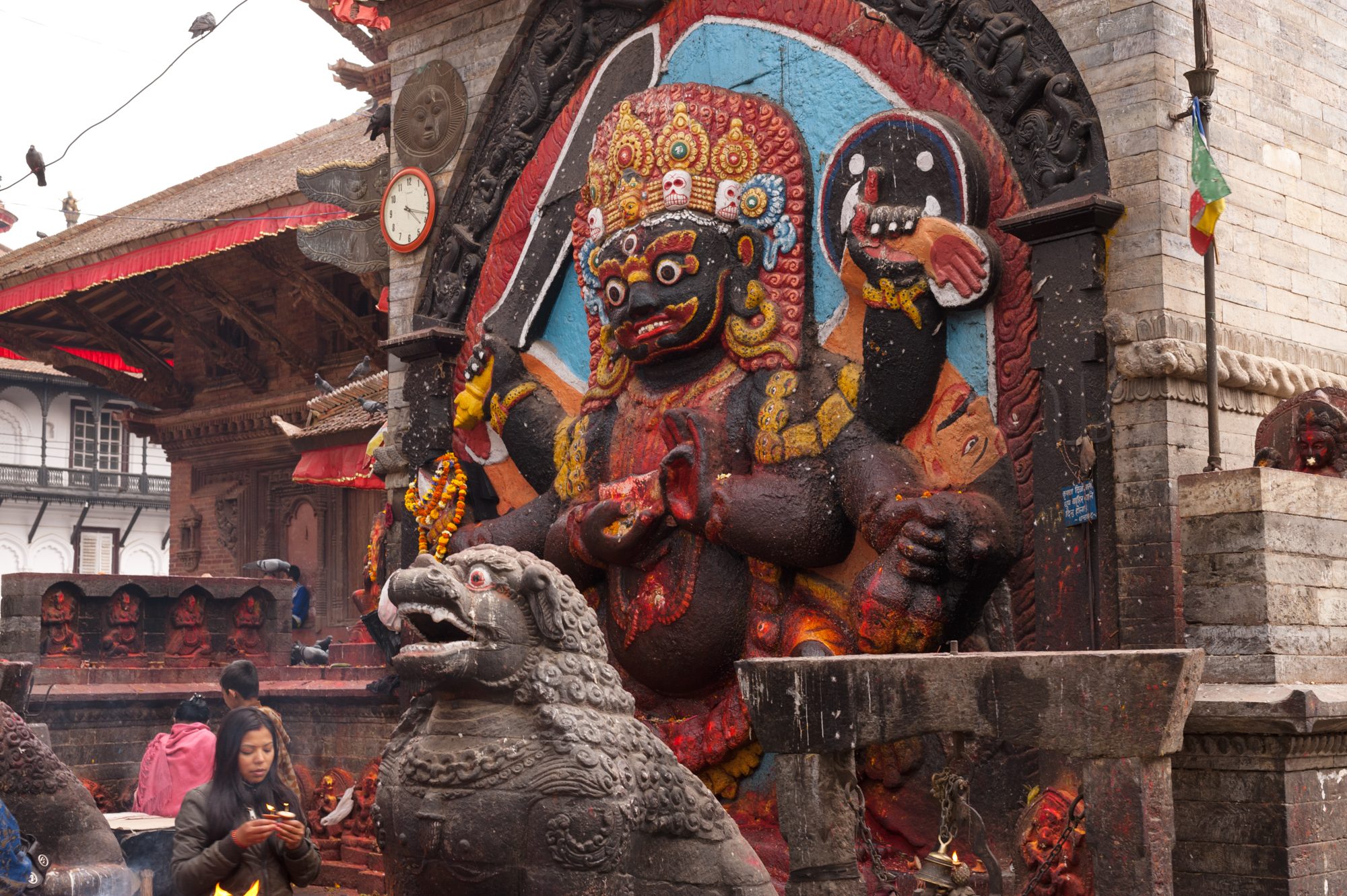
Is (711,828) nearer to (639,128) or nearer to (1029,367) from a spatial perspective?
(1029,367)

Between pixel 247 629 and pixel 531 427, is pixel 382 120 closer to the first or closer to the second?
pixel 531 427

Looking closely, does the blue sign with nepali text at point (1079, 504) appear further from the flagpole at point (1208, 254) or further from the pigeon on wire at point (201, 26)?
the pigeon on wire at point (201, 26)

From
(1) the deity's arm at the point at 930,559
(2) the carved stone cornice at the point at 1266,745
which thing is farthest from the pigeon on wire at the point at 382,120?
(2) the carved stone cornice at the point at 1266,745

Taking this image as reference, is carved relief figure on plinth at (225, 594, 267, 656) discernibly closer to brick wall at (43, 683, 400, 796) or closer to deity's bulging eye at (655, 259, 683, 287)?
brick wall at (43, 683, 400, 796)

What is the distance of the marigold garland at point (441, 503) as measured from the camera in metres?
10.8

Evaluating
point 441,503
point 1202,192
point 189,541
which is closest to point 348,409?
point 189,541

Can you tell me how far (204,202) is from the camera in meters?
20.3

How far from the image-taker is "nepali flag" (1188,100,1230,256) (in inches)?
283

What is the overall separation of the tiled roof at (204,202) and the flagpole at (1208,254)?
36.8 feet

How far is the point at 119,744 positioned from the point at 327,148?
9891 millimetres

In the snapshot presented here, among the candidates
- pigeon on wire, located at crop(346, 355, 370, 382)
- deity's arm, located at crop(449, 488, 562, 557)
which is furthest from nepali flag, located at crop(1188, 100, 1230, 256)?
pigeon on wire, located at crop(346, 355, 370, 382)

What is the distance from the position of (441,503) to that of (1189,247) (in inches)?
219

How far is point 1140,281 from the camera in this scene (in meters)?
7.54

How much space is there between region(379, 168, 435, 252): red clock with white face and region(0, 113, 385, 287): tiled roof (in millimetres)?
5128
